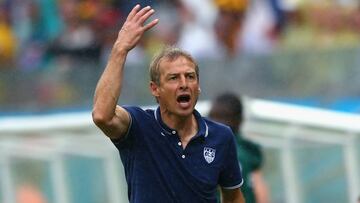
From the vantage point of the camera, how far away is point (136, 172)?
289 inches

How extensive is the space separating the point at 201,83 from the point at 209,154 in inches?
285

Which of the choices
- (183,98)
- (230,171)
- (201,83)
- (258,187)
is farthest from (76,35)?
(183,98)

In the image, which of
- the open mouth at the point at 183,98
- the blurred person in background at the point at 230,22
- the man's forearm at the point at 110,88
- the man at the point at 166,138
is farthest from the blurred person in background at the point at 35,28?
the man's forearm at the point at 110,88

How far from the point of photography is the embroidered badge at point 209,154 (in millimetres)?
7418

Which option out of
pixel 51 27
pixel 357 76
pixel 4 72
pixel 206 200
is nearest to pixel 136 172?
pixel 206 200

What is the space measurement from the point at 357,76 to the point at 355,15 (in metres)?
1.86

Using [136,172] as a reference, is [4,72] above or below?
above

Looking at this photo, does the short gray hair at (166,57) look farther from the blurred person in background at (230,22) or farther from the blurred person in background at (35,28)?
the blurred person in background at (35,28)

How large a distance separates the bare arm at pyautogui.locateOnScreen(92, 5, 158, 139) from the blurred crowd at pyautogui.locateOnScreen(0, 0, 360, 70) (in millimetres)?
8221

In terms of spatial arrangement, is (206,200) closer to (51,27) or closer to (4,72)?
(4,72)

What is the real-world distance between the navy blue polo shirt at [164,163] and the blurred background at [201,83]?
488 cm

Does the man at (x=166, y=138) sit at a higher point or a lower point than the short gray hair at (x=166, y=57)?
lower

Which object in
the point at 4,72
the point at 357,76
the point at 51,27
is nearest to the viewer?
the point at 357,76

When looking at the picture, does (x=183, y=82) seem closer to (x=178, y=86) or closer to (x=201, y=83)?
(x=178, y=86)
